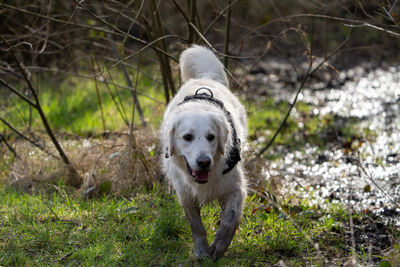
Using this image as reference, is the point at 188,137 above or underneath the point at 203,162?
above

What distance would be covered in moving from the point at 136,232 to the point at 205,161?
3.09 ft

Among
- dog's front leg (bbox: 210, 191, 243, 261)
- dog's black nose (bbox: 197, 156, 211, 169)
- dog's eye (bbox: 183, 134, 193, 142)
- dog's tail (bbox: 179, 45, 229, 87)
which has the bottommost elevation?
dog's front leg (bbox: 210, 191, 243, 261)

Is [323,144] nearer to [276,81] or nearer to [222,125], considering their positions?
[222,125]

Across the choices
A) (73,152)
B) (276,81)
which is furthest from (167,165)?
(276,81)

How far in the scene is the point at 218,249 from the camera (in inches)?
143

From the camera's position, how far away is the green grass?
3.61 meters

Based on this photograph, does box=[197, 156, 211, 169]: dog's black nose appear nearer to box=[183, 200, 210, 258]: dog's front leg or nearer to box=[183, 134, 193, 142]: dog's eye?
box=[183, 134, 193, 142]: dog's eye

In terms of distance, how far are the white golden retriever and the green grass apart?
0.21 meters

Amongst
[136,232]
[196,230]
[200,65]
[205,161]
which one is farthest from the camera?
[200,65]

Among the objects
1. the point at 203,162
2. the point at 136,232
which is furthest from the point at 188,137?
the point at 136,232

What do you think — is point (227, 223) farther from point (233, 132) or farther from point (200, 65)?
point (200, 65)

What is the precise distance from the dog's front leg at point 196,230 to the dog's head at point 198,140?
367 mm

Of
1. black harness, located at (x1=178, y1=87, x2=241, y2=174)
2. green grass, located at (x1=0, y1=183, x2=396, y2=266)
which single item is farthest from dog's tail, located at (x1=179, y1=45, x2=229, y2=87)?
green grass, located at (x1=0, y1=183, x2=396, y2=266)

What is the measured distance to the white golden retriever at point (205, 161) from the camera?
3596 mm
